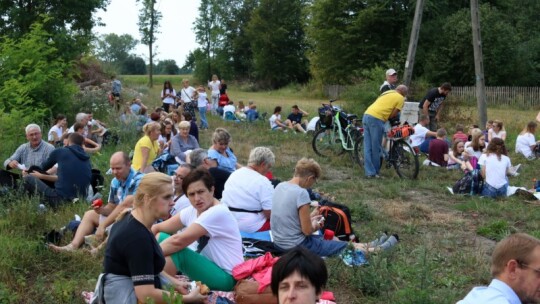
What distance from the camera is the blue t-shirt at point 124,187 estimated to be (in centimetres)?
659

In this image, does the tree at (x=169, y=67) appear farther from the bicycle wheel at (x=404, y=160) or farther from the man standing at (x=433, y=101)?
the bicycle wheel at (x=404, y=160)

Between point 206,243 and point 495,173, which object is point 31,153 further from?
point 495,173

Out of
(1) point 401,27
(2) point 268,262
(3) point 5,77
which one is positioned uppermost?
(1) point 401,27

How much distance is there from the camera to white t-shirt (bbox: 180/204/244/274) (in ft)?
15.5

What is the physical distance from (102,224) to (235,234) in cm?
217

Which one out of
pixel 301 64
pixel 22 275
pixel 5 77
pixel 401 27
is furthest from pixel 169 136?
pixel 301 64

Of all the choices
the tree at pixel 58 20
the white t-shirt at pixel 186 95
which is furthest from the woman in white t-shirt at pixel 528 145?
the tree at pixel 58 20

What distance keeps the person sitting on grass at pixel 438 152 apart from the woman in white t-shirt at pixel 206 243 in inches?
322

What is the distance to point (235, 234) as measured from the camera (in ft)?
16.0

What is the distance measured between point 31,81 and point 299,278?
1320 centimetres

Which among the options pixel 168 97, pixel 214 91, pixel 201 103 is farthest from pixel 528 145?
pixel 214 91

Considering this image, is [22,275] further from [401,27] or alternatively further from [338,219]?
[401,27]

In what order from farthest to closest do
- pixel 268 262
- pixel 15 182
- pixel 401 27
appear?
pixel 401 27 → pixel 15 182 → pixel 268 262

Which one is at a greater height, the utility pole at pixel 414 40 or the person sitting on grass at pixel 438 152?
the utility pole at pixel 414 40
